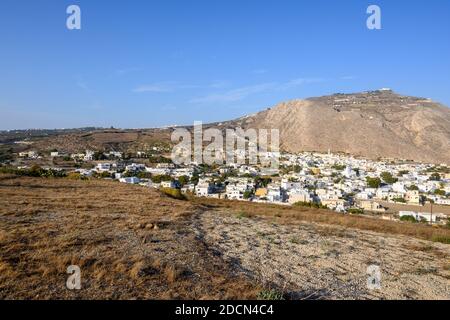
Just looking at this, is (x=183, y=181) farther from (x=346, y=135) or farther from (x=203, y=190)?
(x=346, y=135)

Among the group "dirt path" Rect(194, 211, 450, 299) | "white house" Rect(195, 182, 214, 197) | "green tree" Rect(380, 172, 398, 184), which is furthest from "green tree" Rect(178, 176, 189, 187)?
"dirt path" Rect(194, 211, 450, 299)

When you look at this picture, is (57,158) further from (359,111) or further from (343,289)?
(359,111)

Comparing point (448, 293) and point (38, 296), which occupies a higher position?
point (38, 296)

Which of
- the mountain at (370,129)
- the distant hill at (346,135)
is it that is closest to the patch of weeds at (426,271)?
the distant hill at (346,135)

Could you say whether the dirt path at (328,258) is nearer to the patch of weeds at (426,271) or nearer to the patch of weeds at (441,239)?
the patch of weeds at (426,271)

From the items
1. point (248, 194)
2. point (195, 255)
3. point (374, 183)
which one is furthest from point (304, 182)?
point (195, 255)
